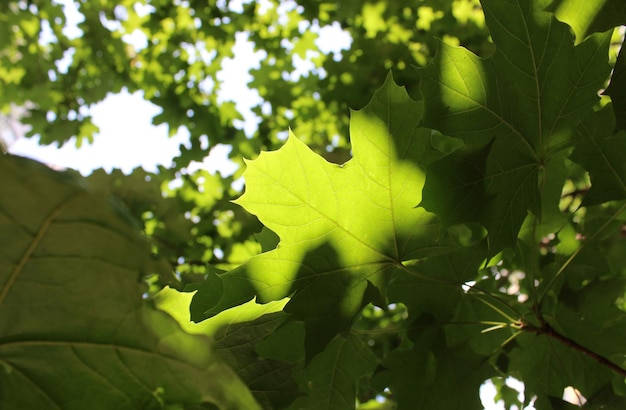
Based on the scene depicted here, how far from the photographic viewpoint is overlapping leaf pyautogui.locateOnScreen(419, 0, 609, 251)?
91 cm

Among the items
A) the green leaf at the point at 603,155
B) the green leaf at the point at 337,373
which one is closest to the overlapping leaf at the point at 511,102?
the green leaf at the point at 603,155

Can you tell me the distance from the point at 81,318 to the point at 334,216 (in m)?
0.48

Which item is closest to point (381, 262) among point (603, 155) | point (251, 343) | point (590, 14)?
point (251, 343)

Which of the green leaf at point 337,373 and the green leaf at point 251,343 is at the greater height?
the green leaf at point 251,343

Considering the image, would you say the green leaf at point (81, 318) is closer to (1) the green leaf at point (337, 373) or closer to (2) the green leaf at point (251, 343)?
(2) the green leaf at point (251, 343)

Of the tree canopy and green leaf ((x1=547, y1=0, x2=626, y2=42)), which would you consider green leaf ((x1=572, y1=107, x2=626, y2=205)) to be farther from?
green leaf ((x1=547, y1=0, x2=626, y2=42))

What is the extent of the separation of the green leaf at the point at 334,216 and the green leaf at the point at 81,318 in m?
0.31

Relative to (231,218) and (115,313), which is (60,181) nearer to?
(115,313)

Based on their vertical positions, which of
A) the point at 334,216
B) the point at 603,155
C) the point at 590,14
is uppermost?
the point at 590,14

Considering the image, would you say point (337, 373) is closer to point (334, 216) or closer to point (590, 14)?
point (334, 216)

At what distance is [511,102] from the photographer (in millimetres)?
948

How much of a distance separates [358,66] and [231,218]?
3.65 ft

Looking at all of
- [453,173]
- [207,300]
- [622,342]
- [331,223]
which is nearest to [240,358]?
[207,300]

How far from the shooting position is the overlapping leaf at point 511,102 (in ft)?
2.99
